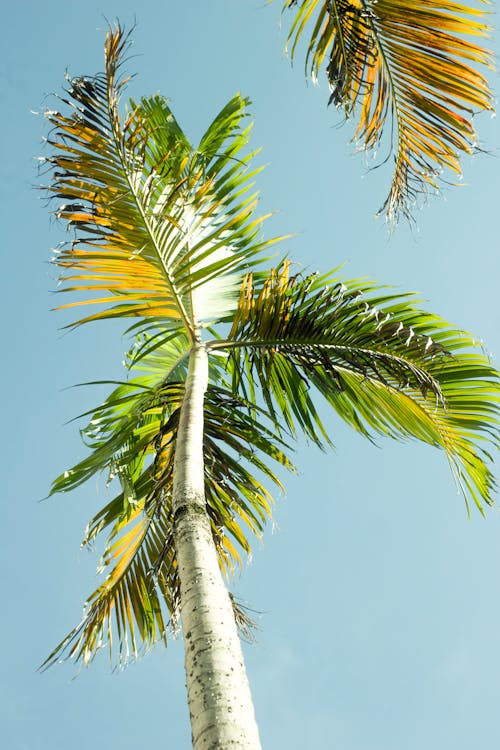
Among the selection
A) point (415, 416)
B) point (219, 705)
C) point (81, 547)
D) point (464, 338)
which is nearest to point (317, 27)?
point (464, 338)

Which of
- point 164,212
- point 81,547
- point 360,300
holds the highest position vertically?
point 164,212

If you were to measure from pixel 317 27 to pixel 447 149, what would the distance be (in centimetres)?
118

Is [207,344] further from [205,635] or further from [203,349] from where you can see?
[205,635]

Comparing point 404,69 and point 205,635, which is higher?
point 404,69

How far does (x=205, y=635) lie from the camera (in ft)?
8.66

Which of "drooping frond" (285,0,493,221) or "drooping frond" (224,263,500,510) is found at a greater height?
"drooping frond" (285,0,493,221)

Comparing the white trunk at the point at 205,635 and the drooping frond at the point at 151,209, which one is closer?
the white trunk at the point at 205,635

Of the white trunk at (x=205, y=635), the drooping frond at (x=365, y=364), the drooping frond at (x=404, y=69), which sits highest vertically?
the drooping frond at (x=404, y=69)

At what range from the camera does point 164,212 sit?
4613 mm

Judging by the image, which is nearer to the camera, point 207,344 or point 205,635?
point 205,635

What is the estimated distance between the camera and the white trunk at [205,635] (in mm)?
2258

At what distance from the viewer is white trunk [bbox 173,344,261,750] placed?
2.26 meters

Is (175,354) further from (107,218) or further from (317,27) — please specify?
(317,27)

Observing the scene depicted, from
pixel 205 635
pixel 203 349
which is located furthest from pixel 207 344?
pixel 205 635
